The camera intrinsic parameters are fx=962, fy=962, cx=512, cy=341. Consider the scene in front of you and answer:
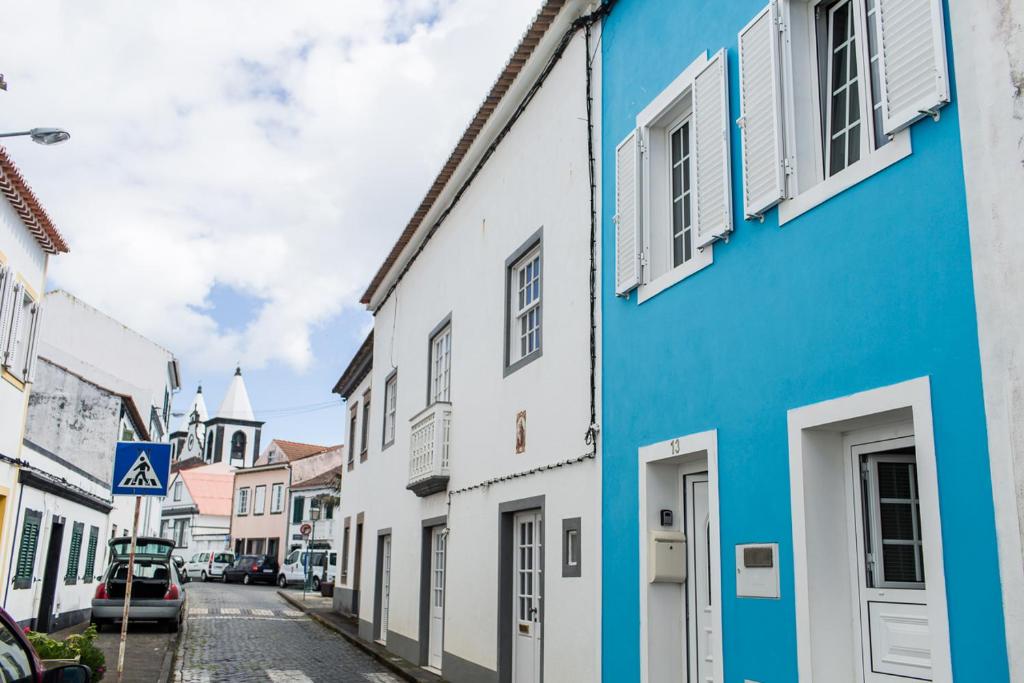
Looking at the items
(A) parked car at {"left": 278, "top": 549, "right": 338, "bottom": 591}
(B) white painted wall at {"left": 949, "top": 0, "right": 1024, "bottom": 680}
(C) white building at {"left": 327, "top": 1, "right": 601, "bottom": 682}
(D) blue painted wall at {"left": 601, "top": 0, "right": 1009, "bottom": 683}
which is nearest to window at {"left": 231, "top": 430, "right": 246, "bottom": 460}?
(A) parked car at {"left": 278, "top": 549, "right": 338, "bottom": 591}

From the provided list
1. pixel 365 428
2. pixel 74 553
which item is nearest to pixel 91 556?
pixel 74 553

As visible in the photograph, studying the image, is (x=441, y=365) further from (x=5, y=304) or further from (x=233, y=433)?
(x=233, y=433)

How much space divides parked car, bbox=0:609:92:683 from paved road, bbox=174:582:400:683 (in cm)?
837

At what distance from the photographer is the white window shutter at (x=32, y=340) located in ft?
50.1

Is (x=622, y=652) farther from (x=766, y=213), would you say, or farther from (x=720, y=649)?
(x=766, y=213)

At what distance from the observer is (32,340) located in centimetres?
1538

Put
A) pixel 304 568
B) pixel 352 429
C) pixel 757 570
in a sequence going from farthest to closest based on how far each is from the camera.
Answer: pixel 304 568 → pixel 352 429 → pixel 757 570

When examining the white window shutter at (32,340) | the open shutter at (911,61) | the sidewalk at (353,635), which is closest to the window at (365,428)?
the sidewalk at (353,635)

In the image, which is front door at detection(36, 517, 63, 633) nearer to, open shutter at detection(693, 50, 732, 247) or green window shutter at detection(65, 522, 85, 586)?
green window shutter at detection(65, 522, 85, 586)

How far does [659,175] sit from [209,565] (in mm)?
44858

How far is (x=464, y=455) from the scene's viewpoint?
12.9 metres

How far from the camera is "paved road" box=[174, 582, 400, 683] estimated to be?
543 inches

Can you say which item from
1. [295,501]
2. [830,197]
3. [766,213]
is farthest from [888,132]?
[295,501]

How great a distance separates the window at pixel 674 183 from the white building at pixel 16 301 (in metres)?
9.06
